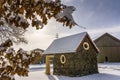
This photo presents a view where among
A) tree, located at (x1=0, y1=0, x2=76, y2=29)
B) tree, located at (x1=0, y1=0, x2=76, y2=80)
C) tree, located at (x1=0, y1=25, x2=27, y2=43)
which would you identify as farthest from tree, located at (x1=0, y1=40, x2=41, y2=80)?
tree, located at (x1=0, y1=25, x2=27, y2=43)

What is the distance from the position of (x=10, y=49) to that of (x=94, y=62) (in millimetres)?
19322

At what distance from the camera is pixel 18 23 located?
2.84 metres

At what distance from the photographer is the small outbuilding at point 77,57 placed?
20.4 m

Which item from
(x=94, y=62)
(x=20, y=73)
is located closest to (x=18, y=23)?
(x=20, y=73)

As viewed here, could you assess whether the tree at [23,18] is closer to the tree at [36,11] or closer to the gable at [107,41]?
the tree at [36,11]

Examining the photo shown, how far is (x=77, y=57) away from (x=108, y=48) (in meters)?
25.2

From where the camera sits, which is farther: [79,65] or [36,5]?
[79,65]

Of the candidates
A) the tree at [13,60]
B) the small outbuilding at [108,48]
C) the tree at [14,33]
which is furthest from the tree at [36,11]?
the small outbuilding at [108,48]

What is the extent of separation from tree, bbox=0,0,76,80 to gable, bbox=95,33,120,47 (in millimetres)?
41687

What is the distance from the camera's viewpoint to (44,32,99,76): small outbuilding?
66.9 feet

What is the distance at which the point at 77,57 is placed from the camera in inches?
808

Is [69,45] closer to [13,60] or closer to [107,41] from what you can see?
[13,60]

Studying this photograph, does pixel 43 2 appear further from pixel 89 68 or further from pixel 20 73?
pixel 89 68

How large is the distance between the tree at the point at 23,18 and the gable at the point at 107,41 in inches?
1641
